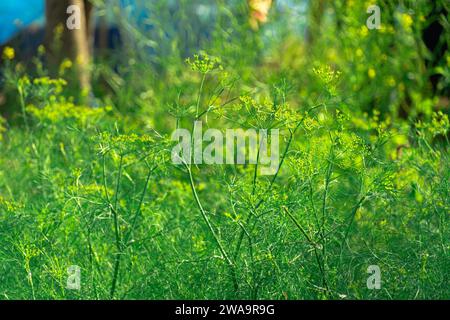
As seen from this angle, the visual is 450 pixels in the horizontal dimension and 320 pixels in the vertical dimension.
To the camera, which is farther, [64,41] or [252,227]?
[64,41]

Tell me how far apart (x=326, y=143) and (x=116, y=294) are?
967 millimetres

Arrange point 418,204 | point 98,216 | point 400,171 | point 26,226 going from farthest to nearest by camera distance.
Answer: point 400,171
point 418,204
point 26,226
point 98,216

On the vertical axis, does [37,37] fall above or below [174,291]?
above

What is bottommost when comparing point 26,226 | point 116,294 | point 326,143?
point 116,294

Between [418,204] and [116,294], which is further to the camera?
[418,204]

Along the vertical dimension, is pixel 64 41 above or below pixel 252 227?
above

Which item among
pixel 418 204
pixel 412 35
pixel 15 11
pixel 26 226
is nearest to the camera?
pixel 26 226

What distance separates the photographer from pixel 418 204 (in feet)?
13.3

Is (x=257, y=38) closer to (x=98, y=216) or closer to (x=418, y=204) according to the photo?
(x=418, y=204)

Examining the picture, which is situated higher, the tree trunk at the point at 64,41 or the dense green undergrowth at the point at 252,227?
the tree trunk at the point at 64,41

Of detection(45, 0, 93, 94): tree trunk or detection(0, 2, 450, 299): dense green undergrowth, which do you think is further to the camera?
detection(45, 0, 93, 94): tree trunk

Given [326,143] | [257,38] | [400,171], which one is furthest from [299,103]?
[326,143]

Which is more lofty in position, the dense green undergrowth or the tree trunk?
the tree trunk

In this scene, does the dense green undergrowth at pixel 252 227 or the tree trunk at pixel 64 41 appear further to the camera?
the tree trunk at pixel 64 41
